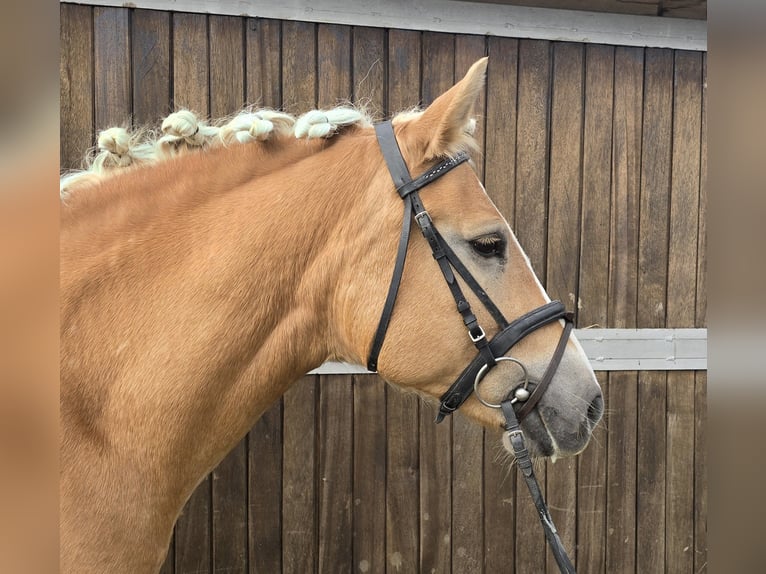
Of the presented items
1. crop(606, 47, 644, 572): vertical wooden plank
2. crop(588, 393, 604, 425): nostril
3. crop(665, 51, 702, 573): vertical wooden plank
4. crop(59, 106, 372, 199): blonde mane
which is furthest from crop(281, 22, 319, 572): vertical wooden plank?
crop(665, 51, 702, 573): vertical wooden plank

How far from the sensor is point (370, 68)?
2.45 m

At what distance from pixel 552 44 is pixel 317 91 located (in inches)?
46.7

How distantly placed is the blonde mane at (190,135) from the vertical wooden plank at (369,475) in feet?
4.31

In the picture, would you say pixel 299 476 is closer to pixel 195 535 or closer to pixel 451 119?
pixel 195 535

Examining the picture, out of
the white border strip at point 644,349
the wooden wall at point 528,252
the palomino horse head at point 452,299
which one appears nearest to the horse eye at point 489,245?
the palomino horse head at point 452,299

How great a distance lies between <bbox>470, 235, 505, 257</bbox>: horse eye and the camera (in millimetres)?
1410

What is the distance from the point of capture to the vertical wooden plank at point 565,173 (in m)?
2.64

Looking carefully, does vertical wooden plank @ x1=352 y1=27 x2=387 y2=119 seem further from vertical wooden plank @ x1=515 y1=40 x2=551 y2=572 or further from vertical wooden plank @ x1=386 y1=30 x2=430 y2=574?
vertical wooden plank @ x1=515 y1=40 x2=551 y2=572

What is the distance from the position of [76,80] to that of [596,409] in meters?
2.35

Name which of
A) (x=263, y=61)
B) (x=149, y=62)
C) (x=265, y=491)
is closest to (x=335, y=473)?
(x=265, y=491)

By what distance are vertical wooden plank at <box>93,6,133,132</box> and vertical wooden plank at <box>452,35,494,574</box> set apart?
1464 mm

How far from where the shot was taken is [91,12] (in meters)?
2.24

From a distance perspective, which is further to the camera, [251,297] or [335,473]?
[335,473]

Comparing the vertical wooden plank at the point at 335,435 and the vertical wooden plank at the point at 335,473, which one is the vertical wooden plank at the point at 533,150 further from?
the vertical wooden plank at the point at 335,473
